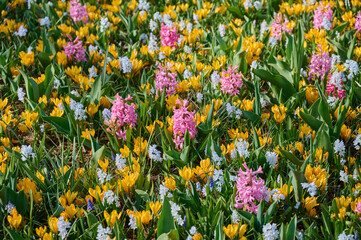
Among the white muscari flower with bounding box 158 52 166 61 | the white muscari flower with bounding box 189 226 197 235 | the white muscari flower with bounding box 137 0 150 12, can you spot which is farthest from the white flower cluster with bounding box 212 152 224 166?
the white muscari flower with bounding box 137 0 150 12

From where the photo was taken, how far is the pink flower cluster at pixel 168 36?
13.7ft

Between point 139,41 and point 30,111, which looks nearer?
point 30,111

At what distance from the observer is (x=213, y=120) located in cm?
334

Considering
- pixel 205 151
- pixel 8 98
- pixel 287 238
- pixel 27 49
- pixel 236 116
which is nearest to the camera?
pixel 287 238

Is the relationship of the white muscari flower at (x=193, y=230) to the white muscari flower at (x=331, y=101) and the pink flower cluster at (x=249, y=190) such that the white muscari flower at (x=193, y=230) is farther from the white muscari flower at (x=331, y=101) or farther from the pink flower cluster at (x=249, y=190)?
the white muscari flower at (x=331, y=101)

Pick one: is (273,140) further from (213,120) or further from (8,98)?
(8,98)

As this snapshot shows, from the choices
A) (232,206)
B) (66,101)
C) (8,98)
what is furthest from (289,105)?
(8,98)

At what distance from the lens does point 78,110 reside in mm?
3186

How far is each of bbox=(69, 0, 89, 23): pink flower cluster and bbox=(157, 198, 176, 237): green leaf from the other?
10.2 feet

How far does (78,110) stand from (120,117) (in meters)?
0.31

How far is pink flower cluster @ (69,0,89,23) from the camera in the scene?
4.86 m

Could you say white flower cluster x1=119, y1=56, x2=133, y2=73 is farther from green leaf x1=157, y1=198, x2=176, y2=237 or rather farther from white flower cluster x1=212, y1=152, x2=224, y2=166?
green leaf x1=157, y1=198, x2=176, y2=237

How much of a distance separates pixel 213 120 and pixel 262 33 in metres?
1.50

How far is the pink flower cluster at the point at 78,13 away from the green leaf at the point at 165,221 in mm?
3103
